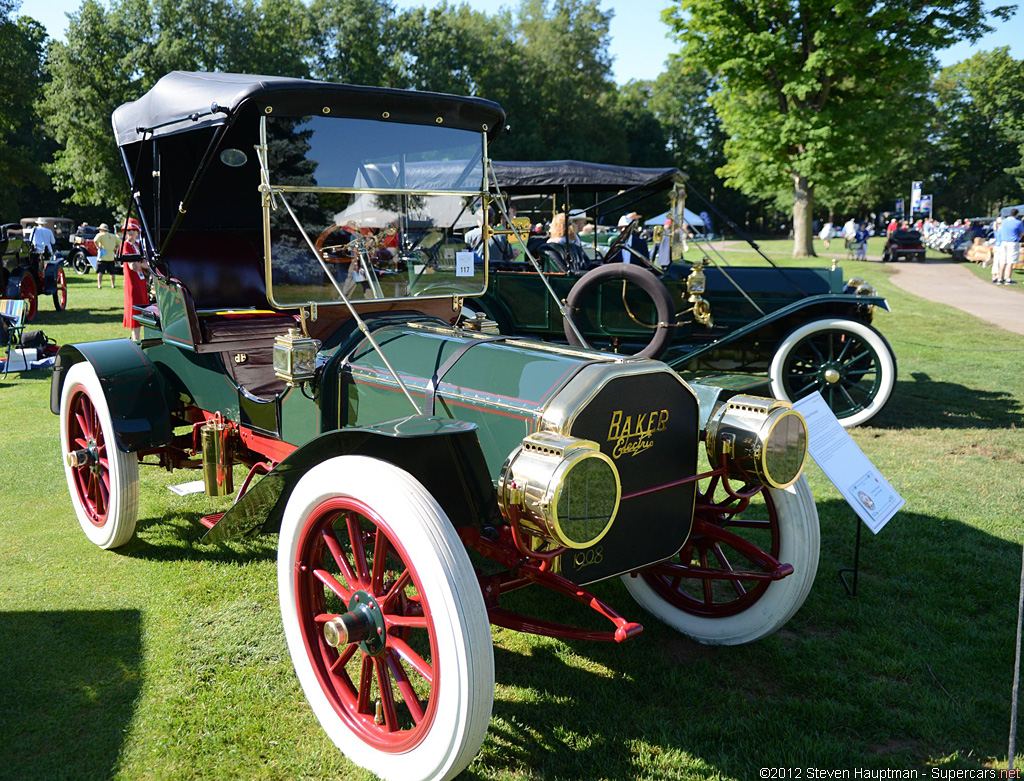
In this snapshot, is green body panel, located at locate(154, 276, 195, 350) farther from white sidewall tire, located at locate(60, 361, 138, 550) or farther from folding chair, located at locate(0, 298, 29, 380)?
folding chair, located at locate(0, 298, 29, 380)

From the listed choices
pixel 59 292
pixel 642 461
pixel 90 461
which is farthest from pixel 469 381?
pixel 59 292

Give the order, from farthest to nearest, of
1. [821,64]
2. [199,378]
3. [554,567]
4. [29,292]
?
1. [821,64]
2. [29,292]
3. [199,378]
4. [554,567]

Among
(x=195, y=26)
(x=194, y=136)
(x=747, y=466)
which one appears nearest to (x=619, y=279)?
(x=194, y=136)

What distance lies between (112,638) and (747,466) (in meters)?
2.58

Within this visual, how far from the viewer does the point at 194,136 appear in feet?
14.1

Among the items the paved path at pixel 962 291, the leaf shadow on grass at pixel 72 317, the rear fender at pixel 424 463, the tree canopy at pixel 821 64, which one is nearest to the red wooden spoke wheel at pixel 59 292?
the leaf shadow on grass at pixel 72 317

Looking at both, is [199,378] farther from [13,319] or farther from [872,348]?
[13,319]

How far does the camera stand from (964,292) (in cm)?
1612

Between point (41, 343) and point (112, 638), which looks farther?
point (41, 343)

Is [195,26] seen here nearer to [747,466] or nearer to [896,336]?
[896,336]

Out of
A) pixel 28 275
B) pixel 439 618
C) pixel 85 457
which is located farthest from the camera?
pixel 28 275

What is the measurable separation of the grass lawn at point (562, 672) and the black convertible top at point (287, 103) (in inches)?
81.1

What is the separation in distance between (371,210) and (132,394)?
60.8 inches

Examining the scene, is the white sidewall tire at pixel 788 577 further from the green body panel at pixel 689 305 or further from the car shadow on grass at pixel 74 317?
the car shadow on grass at pixel 74 317
